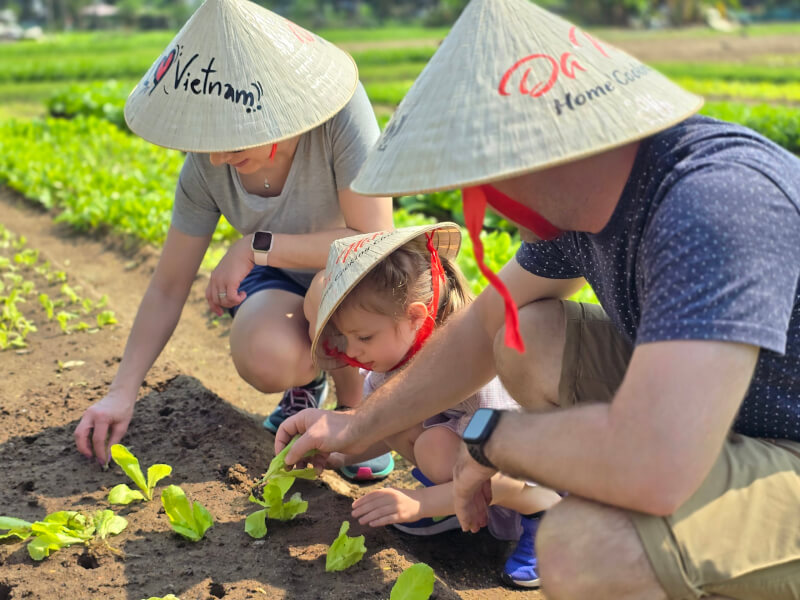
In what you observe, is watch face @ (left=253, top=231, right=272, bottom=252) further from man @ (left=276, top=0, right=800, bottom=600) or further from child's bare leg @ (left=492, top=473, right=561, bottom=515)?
man @ (left=276, top=0, right=800, bottom=600)

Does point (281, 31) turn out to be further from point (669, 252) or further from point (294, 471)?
point (669, 252)

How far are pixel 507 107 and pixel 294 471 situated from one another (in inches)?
50.9

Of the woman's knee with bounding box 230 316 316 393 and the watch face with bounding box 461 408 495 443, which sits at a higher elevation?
the watch face with bounding box 461 408 495 443

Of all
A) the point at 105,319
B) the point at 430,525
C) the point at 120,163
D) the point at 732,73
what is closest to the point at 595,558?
the point at 430,525

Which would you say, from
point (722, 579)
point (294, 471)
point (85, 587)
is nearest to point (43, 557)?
point (85, 587)

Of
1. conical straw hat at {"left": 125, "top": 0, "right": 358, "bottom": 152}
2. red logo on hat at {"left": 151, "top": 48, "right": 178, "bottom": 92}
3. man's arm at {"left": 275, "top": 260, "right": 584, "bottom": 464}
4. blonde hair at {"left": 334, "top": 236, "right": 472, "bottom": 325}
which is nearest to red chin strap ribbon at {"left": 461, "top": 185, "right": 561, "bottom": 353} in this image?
man's arm at {"left": 275, "top": 260, "right": 584, "bottom": 464}

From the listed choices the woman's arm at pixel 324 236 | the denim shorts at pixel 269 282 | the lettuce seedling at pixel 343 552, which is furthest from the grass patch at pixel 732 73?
the lettuce seedling at pixel 343 552

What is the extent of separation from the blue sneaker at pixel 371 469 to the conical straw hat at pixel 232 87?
1.09 metres

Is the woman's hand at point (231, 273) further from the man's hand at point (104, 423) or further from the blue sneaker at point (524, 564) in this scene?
the blue sneaker at point (524, 564)

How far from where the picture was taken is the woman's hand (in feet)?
9.41

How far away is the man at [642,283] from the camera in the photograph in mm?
1476

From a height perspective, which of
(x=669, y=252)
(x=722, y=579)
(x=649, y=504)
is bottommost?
(x=722, y=579)

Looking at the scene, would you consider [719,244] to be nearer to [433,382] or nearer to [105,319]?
[433,382]

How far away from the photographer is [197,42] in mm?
2604
